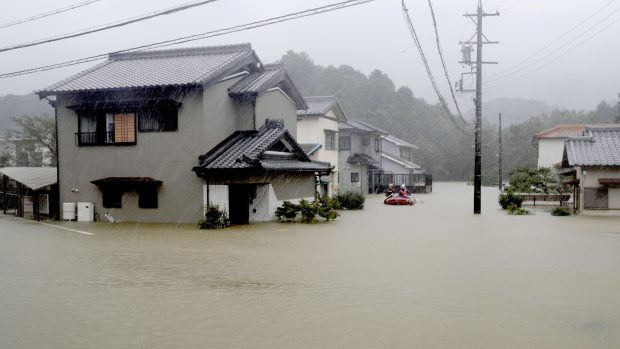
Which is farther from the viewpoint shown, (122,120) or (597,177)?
(597,177)

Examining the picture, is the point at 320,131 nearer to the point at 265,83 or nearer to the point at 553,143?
the point at 265,83

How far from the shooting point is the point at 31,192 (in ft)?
84.7

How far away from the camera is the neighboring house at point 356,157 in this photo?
148 ft

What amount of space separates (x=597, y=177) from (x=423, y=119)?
73.0m

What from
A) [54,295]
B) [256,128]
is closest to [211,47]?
[256,128]

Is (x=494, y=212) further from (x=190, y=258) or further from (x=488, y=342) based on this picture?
(x=488, y=342)

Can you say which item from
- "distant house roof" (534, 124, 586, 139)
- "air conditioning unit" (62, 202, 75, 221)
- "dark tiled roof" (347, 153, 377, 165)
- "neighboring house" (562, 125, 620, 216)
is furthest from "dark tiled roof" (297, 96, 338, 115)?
"distant house roof" (534, 124, 586, 139)

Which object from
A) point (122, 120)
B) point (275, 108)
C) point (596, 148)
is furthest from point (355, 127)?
point (122, 120)

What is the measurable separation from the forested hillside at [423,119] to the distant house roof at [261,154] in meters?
53.1

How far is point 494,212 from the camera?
27.2 metres

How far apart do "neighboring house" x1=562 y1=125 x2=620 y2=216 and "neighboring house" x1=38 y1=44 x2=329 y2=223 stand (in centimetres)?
1305

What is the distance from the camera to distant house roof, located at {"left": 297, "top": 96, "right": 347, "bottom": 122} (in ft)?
121

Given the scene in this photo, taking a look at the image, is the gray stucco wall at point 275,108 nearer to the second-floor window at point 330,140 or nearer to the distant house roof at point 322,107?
the distant house roof at point 322,107

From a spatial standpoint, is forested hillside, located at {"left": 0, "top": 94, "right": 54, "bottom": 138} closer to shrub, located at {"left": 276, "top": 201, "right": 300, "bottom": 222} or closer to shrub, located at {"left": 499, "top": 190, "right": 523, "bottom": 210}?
shrub, located at {"left": 276, "top": 201, "right": 300, "bottom": 222}
